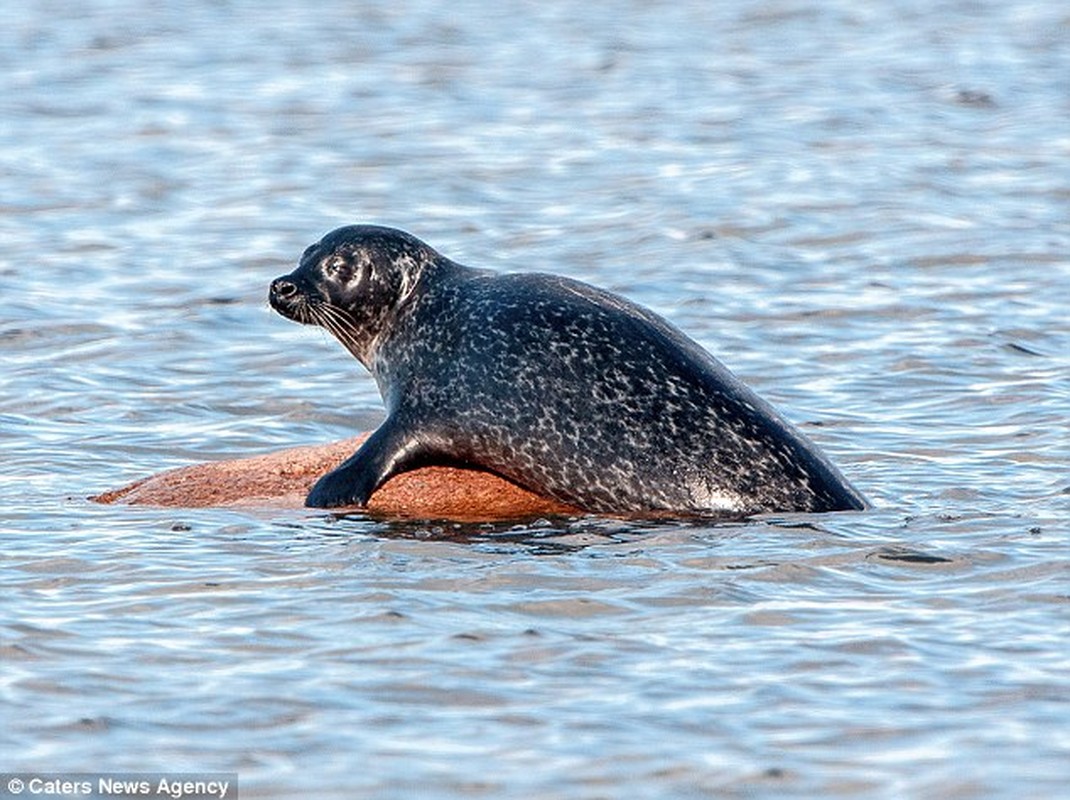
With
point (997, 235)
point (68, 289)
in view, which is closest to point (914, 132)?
point (997, 235)

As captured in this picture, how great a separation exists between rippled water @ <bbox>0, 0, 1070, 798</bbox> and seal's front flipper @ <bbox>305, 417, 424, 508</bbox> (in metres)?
0.15

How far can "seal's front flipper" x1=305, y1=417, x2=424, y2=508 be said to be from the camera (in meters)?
9.52

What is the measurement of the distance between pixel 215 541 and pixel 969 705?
10.6 ft

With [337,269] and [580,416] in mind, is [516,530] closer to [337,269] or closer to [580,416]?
[580,416]

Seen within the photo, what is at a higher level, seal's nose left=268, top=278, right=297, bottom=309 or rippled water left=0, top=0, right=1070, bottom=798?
seal's nose left=268, top=278, right=297, bottom=309

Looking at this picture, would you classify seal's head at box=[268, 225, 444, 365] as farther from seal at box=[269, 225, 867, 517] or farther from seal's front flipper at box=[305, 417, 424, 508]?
seal's front flipper at box=[305, 417, 424, 508]

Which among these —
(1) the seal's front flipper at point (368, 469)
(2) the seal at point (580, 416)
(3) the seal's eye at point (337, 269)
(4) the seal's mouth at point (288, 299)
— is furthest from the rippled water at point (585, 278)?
(3) the seal's eye at point (337, 269)

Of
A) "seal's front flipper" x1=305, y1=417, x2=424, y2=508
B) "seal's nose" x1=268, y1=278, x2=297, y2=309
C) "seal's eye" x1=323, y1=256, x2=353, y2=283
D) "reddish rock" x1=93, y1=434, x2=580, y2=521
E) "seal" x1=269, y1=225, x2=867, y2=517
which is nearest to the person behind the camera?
"seal" x1=269, y1=225, x2=867, y2=517

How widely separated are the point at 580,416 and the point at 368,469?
0.87 meters

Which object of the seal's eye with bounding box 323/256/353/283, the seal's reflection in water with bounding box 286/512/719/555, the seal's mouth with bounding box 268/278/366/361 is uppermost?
the seal's eye with bounding box 323/256/353/283

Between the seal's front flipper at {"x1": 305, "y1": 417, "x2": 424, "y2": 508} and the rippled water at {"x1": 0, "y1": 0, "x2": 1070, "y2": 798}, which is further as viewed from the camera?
the seal's front flipper at {"x1": 305, "y1": 417, "x2": 424, "y2": 508}

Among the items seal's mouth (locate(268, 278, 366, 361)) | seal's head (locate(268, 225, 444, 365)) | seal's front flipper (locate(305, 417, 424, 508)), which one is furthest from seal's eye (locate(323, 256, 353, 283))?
seal's front flipper (locate(305, 417, 424, 508))

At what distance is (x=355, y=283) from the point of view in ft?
34.6

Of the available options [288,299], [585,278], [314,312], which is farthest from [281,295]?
[585,278]
